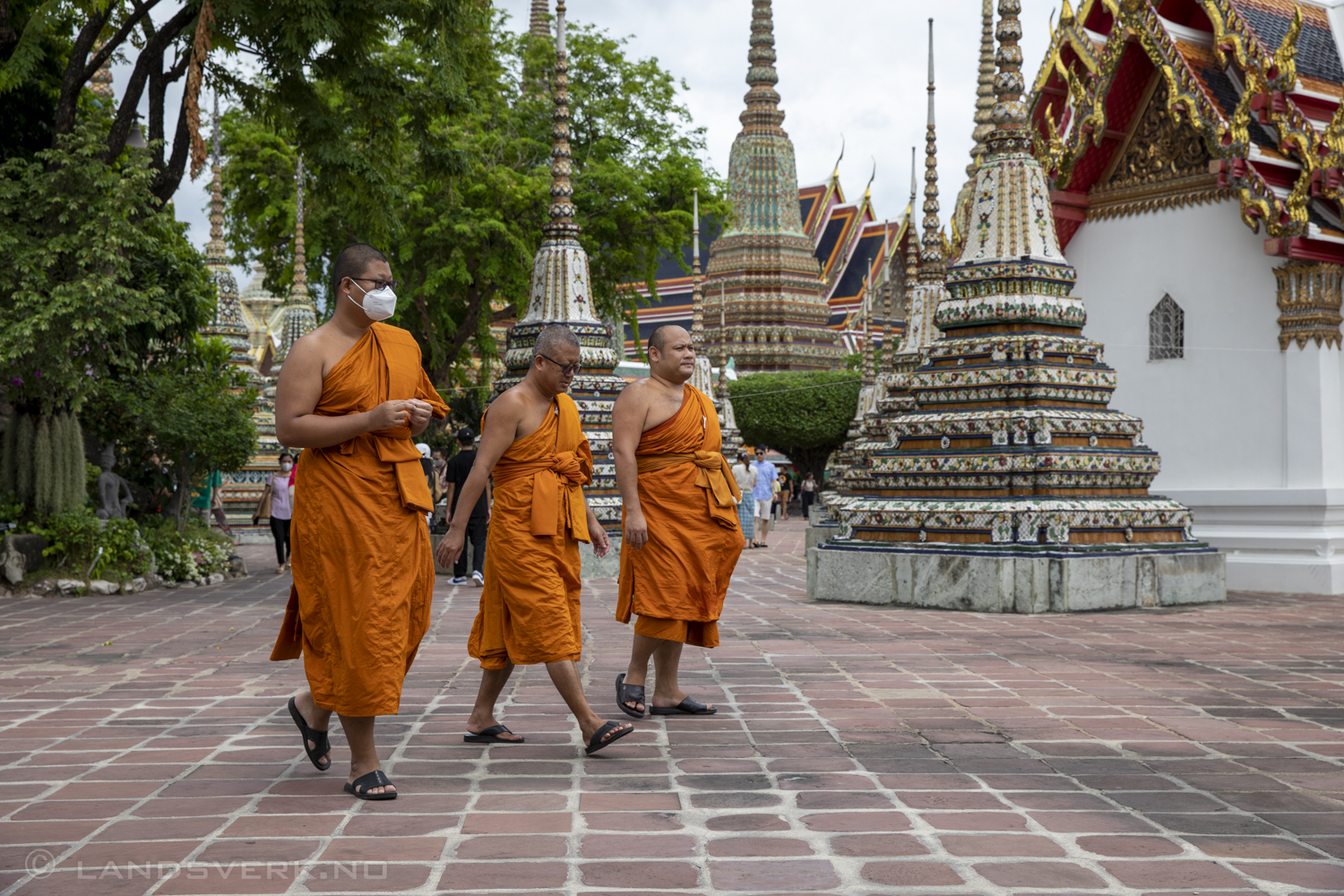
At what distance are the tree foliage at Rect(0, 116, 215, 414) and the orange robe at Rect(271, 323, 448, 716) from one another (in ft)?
24.8

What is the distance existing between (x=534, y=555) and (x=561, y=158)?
9.45 m

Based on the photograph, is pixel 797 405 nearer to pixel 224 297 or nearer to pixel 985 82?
pixel 224 297

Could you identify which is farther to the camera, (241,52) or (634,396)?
(241,52)

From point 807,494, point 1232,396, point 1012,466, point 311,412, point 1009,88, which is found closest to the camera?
point 311,412

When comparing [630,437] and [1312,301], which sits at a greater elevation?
[1312,301]

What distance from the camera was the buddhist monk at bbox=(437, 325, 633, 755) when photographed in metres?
5.15

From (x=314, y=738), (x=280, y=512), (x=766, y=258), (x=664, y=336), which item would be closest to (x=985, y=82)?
(x=280, y=512)

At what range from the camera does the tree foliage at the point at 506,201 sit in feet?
76.8

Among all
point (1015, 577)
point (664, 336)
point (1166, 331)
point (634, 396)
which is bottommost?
point (1015, 577)

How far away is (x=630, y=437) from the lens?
6.01m

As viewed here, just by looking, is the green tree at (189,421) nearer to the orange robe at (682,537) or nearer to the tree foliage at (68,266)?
the tree foliage at (68,266)

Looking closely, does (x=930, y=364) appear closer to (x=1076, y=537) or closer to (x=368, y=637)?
(x=1076, y=537)

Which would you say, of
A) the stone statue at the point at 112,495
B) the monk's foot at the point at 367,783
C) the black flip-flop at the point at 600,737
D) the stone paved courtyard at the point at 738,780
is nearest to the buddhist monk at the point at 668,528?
the stone paved courtyard at the point at 738,780

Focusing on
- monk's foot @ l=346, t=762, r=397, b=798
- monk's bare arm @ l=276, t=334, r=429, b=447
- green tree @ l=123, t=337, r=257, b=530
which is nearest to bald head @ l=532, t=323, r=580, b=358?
monk's bare arm @ l=276, t=334, r=429, b=447
